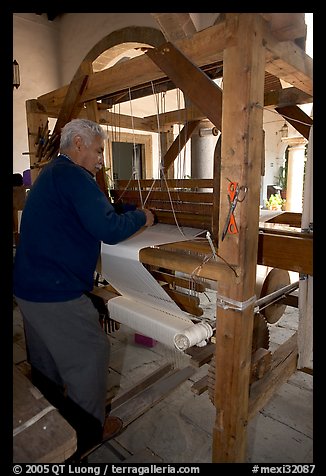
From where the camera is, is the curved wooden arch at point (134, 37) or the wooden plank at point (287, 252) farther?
the curved wooden arch at point (134, 37)

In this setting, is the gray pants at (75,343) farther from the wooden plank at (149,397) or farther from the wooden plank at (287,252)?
the wooden plank at (287,252)

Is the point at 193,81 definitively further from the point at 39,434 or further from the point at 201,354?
the point at 39,434

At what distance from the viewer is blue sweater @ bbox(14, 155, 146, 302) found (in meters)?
1.70

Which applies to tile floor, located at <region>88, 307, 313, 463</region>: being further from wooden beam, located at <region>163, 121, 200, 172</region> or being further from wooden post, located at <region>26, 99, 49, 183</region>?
wooden post, located at <region>26, 99, 49, 183</region>

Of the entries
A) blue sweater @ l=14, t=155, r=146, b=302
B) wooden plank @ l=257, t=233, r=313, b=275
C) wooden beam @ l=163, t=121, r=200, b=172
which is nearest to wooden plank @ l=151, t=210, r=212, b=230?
wooden plank @ l=257, t=233, r=313, b=275

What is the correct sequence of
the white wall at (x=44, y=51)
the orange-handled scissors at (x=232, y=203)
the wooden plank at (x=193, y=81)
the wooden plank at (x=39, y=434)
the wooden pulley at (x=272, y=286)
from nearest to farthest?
the wooden plank at (x=39, y=434) → the orange-handled scissors at (x=232, y=203) → the wooden plank at (x=193, y=81) → the wooden pulley at (x=272, y=286) → the white wall at (x=44, y=51)

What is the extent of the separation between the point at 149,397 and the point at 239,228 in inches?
69.3

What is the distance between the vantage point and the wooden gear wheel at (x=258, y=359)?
1816 millimetres

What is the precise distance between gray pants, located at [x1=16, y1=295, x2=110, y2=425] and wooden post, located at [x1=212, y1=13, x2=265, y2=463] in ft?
2.28

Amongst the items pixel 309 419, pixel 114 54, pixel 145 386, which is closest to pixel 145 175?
pixel 114 54

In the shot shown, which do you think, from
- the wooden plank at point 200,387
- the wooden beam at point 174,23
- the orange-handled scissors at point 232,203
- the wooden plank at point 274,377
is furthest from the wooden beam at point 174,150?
the wooden plank at point 200,387

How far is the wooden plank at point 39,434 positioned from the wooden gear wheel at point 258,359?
94 centimetres
